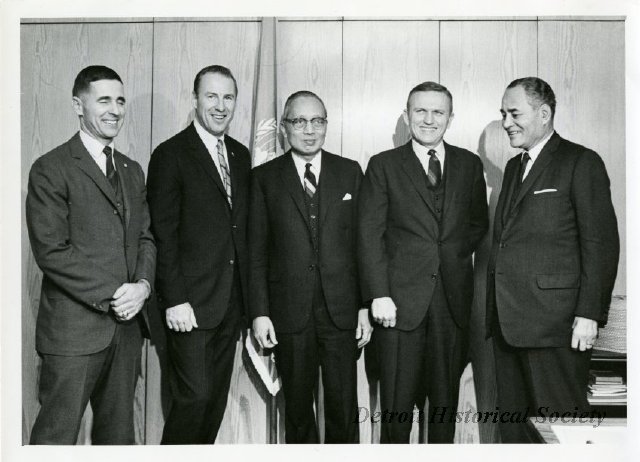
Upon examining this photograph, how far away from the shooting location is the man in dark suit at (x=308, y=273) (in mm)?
2570

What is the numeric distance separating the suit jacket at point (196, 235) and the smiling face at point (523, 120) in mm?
1106

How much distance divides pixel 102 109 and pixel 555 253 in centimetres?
181

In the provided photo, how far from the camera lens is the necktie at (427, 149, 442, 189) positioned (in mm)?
2582

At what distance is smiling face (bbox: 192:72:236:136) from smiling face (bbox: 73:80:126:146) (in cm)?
30

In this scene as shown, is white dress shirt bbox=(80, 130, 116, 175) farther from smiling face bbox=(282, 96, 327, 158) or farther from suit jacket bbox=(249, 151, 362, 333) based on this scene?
smiling face bbox=(282, 96, 327, 158)

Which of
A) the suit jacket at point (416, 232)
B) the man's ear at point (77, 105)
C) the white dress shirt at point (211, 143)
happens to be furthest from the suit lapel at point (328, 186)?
the man's ear at point (77, 105)

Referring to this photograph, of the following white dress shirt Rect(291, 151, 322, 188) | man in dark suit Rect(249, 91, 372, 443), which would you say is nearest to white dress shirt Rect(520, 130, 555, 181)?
man in dark suit Rect(249, 91, 372, 443)

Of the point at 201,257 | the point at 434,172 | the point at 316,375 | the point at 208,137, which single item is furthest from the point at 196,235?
the point at 434,172

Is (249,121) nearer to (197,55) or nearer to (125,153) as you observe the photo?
(197,55)

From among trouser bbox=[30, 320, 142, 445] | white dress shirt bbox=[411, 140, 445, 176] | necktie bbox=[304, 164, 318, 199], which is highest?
white dress shirt bbox=[411, 140, 445, 176]

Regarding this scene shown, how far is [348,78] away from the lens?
266 cm

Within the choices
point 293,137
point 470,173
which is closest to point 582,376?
point 470,173

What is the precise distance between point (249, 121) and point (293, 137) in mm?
196

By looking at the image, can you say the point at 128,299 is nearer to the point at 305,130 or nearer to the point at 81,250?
the point at 81,250
